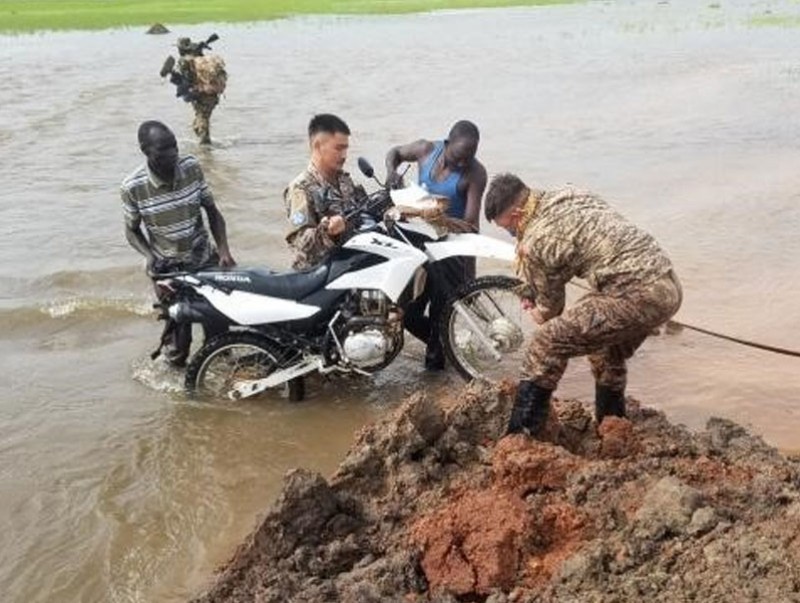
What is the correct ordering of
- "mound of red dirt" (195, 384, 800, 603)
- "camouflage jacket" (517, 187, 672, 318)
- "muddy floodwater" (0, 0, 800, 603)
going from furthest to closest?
"muddy floodwater" (0, 0, 800, 603)
"camouflage jacket" (517, 187, 672, 318)
"mound of red dirt" (195, 384, 800, 603)

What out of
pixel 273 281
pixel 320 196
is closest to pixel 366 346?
pixel 273 281

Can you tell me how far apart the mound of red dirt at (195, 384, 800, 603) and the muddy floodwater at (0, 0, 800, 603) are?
0.79m

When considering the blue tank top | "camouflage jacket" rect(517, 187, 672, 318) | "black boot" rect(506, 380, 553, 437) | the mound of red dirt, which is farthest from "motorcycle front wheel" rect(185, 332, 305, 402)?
"camouflage jacket" rect(517, 187, 672, 318)

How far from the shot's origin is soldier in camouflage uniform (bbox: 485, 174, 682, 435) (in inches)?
175

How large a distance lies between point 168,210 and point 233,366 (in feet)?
3.72

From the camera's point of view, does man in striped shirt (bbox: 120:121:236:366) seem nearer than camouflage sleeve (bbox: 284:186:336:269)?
No

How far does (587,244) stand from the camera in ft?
14.5

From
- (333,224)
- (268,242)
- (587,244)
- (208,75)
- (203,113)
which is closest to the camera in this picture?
(587,244)

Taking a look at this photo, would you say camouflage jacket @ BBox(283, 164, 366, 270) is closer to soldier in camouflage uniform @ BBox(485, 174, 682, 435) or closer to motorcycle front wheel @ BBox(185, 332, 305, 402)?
motorcycle front wheel @ BBox(185, 332, 305, 402)

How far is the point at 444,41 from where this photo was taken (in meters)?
32.3

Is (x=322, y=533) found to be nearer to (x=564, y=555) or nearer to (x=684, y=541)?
(x=564, y=555)

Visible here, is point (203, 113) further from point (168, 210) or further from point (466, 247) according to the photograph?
point (466, 247)

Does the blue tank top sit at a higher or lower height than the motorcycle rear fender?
higher

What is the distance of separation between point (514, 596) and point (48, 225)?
959cm
